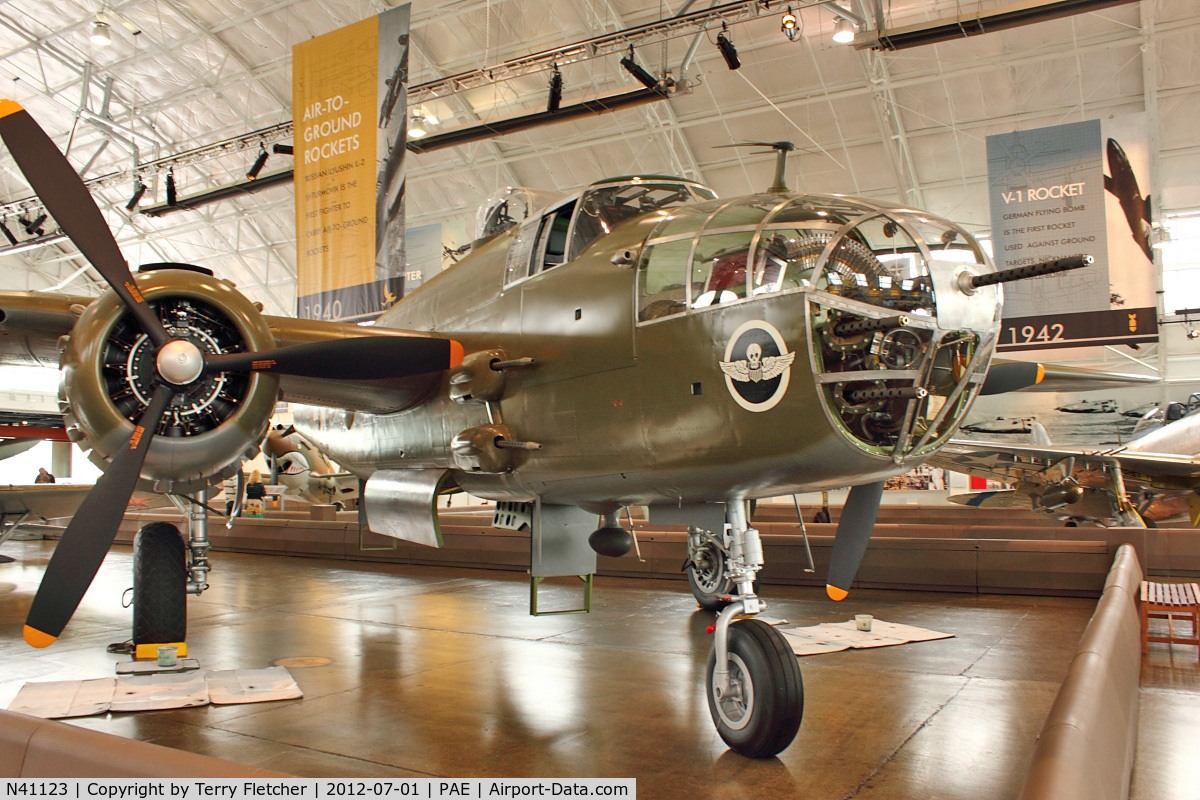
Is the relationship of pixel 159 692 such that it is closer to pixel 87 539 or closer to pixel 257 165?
pixel 87 539

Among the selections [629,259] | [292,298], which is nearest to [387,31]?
[629,259]

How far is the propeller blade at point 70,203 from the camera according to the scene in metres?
5.61

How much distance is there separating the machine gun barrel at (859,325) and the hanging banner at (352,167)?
23.2 feet

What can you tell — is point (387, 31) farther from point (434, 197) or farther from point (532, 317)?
point (434, 197)

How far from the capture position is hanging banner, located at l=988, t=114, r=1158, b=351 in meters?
10.6

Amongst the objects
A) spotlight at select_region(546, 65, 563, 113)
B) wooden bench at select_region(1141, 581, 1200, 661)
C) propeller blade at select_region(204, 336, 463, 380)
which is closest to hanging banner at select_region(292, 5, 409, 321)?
spotlight at select_region(546, 65, 563, 113)

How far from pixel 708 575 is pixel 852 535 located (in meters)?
4.59

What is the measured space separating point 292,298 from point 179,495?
105 ft

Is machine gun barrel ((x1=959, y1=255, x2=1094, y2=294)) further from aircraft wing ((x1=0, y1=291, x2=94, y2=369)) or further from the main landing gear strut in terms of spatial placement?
aircraft wing ((x1=0, y1=291, x2=94, y2=369))

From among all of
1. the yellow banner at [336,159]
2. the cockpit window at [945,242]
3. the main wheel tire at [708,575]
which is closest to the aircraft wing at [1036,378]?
the cockpit window at [945,242]

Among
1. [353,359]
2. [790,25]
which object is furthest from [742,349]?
[790,25]

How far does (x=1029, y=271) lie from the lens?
13.2 ft

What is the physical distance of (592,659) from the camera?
746 cm

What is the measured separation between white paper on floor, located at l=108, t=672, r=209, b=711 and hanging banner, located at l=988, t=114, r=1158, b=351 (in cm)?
953
